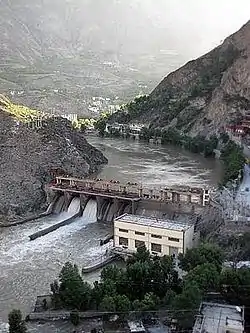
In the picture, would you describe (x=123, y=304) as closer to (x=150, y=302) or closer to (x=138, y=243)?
(x=150, y=302)

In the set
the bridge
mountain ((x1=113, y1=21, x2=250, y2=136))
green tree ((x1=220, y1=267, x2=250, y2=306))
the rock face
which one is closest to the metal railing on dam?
the bridge

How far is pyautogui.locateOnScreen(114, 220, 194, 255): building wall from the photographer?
2720 cm

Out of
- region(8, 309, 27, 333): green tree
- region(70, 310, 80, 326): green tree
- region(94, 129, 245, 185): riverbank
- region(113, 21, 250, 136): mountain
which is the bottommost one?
region(70, 310, 80, 326): green tree

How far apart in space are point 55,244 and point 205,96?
4082 centimetres

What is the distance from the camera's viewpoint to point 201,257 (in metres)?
23.6

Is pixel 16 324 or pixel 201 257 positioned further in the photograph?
pixel 201 257

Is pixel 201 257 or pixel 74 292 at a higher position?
pixel 201 257

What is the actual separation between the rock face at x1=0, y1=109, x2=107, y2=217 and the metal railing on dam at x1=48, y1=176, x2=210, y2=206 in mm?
1446

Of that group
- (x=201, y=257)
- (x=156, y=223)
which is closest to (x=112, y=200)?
(x=156, y=223)

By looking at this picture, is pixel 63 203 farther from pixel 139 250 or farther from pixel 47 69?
Answer: pixel 47 69

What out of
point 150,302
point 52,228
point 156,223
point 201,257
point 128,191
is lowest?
point 52,228

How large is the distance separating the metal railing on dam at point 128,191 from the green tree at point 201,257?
306 inches

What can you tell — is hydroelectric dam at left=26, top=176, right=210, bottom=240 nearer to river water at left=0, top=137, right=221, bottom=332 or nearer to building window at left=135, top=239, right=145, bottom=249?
river water at left=0, top=137, right=221, bottom=332

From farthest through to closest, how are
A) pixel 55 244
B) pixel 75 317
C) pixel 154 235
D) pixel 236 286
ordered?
1. pixel 55 244
2. pixel 154 235
3. pixel 75 317
4. pixel 236 286
